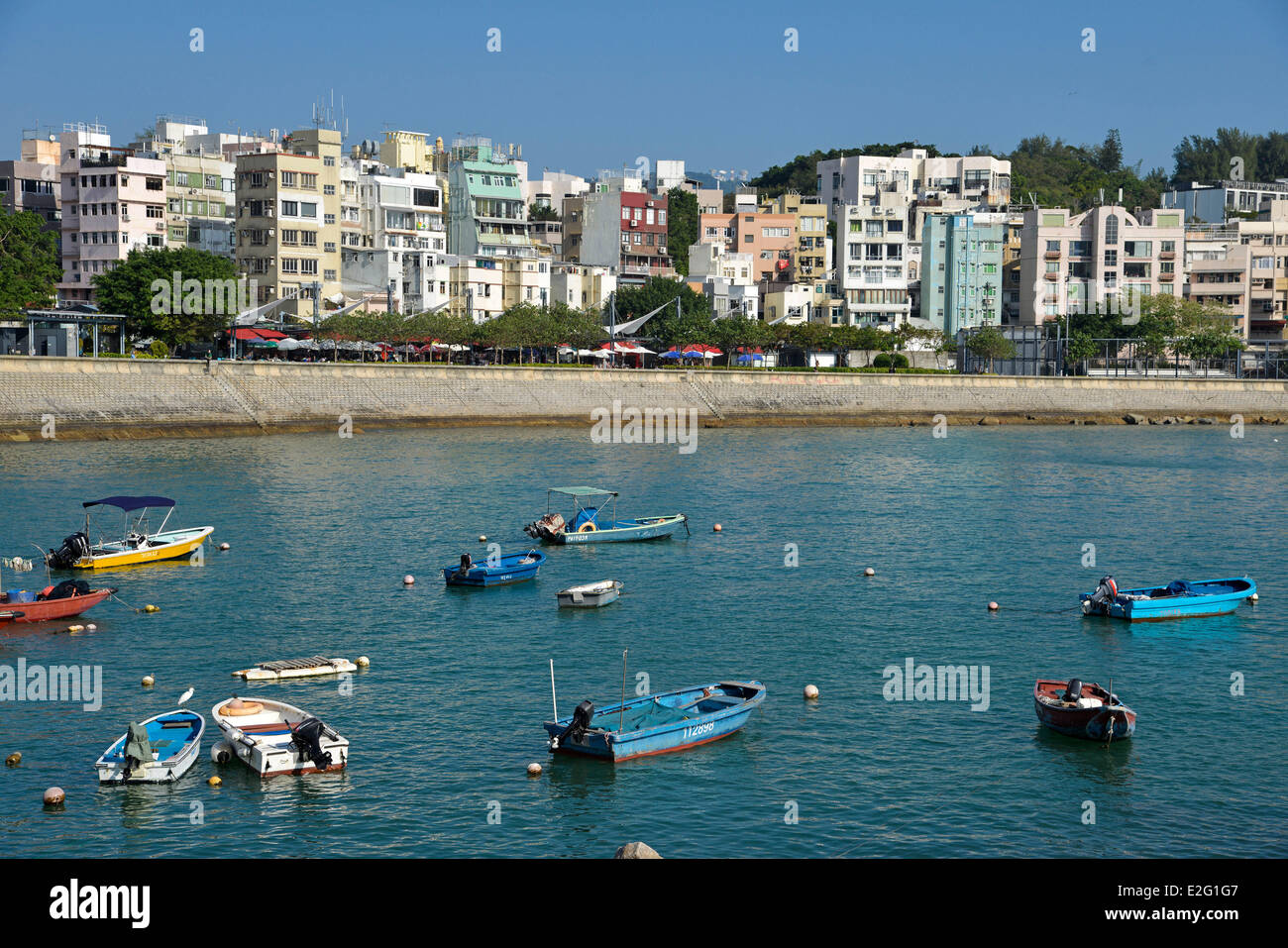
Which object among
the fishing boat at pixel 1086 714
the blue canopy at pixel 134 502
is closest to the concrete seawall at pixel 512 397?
the blue canopy at pixel 134 502

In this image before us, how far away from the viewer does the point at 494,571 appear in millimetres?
42219

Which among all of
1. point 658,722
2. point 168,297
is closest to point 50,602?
point 658,722

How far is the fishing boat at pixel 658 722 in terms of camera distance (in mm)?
25219

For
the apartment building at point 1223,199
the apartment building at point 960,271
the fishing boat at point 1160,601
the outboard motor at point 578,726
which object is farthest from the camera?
the apartment building at point 1223,199

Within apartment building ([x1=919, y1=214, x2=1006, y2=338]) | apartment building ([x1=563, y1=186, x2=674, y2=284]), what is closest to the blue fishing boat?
apartment building ([x1=563, y1=186, x2=674, y2=284])

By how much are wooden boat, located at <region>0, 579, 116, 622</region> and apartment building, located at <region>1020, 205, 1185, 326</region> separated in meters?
123

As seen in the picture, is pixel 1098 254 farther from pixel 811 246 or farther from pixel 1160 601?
pixel 1160 601

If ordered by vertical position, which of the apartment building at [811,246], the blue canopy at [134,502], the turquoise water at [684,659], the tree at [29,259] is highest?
the apartment building at [811,246]

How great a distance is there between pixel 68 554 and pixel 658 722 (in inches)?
1000

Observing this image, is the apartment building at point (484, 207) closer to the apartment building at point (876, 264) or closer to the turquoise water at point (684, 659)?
the apartment building at point (876, 264)

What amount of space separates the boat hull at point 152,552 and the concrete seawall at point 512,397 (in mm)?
35438

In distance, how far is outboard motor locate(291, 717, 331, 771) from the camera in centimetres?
2403
